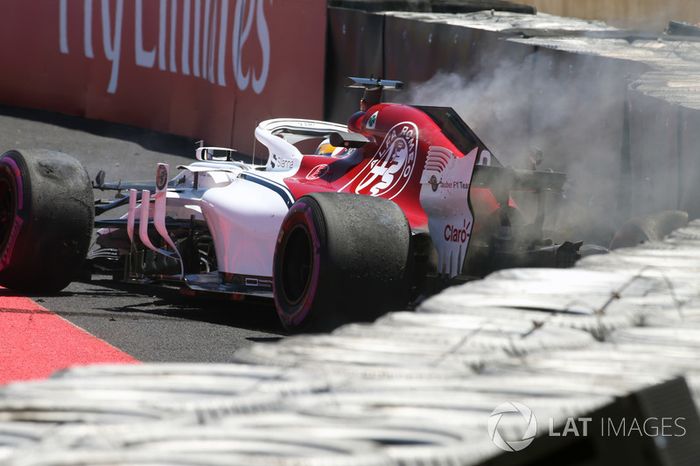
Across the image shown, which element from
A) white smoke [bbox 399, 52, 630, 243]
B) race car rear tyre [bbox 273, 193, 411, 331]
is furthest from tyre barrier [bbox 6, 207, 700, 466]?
white smoke [bbox 399, 52, 630, 243]

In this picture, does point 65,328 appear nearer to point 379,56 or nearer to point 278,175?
point 278,175

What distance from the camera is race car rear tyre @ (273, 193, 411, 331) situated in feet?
19.9

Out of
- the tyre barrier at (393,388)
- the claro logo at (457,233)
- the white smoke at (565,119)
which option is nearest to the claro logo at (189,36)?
the white smoke at (565,119)

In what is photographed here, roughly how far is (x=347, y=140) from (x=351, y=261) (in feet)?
5.08

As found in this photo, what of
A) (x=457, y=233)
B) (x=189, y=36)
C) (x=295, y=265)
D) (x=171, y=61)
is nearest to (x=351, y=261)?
(x=295, y=265)

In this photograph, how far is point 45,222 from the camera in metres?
7.98

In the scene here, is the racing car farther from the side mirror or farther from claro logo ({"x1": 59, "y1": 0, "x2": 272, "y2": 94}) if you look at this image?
claro logo ({"x1": 59, "y1": 0, "x2": 272, "y2": 94})

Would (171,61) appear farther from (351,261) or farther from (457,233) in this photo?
(351,261)

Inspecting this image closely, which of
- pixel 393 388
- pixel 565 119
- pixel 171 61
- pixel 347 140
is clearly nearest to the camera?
pixel 393 388

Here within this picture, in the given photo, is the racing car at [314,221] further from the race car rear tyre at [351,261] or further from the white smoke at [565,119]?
the white smoke at [565,119]

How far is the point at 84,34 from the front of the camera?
1786 cm

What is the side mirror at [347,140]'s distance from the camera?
24.4ft

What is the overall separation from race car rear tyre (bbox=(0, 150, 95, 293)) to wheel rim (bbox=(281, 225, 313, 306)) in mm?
1997

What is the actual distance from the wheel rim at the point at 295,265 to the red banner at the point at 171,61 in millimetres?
7427
